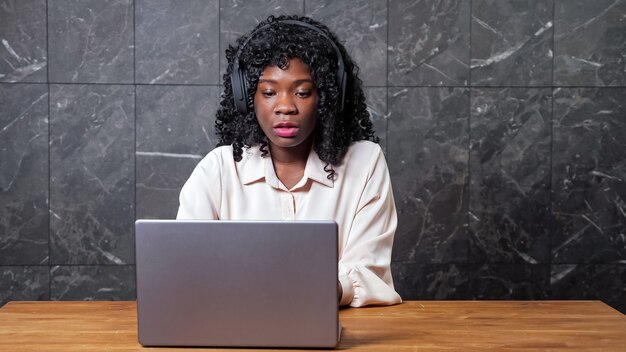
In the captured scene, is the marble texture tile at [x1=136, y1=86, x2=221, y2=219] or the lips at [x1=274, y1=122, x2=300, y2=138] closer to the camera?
the lips at [x1=274, y1=122, x2=300, y2=138]

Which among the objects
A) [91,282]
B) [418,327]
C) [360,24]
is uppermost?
[360,24]

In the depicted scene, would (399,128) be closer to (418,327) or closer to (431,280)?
(431,280)

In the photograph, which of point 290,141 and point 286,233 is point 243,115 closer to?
point 290,141

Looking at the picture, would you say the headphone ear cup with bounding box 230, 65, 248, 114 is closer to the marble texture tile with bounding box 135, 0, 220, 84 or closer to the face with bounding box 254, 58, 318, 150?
the face with bounding box 254, 58, 318, 150

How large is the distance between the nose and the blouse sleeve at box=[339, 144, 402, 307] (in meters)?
0.32

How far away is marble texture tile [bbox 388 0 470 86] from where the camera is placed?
3.93 m

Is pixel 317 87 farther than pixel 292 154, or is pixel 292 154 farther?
pixel 292 154

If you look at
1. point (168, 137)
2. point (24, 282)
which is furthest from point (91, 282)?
point (168, 137)

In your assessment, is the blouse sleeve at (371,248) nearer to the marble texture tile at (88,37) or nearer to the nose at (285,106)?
the nose at (285,106)

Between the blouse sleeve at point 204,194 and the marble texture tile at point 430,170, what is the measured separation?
6.16ft

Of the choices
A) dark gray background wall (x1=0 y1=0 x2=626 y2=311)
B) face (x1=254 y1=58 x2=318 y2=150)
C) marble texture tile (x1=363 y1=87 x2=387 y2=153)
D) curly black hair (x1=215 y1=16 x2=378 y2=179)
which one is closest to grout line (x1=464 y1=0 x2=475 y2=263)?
dark gray background wall (x1=0 y1=0 x2=626 y2=311)

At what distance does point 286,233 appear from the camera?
137 centimetres

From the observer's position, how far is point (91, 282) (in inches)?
160

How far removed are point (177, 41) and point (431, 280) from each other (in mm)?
1842
